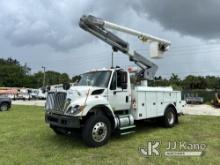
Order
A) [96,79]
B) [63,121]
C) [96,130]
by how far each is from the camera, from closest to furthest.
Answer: [63,121]
[96,130]
[96,79]

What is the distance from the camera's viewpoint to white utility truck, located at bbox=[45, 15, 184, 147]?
8.17 meters

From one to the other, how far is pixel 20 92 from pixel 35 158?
46.4m

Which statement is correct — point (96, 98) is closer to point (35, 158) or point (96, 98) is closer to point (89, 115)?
point (89, 115)

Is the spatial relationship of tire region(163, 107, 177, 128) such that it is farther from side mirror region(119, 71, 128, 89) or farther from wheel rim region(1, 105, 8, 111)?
wheel rim region(1, 105, 8, 111)

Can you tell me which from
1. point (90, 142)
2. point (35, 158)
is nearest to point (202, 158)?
point (90, 142)

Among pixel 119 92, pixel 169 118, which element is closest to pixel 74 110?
pixel 119 92

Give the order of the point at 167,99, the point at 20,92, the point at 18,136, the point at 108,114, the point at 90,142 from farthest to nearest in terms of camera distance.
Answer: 1. the point at 20,92
2. the point at 167,99
3. the point at 18,136
4. the point at 108,114
5. the point at 90,142

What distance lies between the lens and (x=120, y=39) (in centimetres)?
1137

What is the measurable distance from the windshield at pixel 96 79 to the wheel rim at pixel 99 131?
135 cm

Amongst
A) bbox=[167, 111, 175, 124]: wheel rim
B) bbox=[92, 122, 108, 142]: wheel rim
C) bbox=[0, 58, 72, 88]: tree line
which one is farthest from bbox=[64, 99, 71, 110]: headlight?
bbox=[0, 58, 72, 88]: tree line

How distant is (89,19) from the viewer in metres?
10.4

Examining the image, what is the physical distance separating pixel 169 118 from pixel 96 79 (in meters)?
4.00

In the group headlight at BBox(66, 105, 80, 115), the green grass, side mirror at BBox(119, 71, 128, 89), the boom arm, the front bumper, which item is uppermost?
the boom arm

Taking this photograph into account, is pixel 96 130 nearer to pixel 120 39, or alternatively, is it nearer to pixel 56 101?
pixel 56 101
